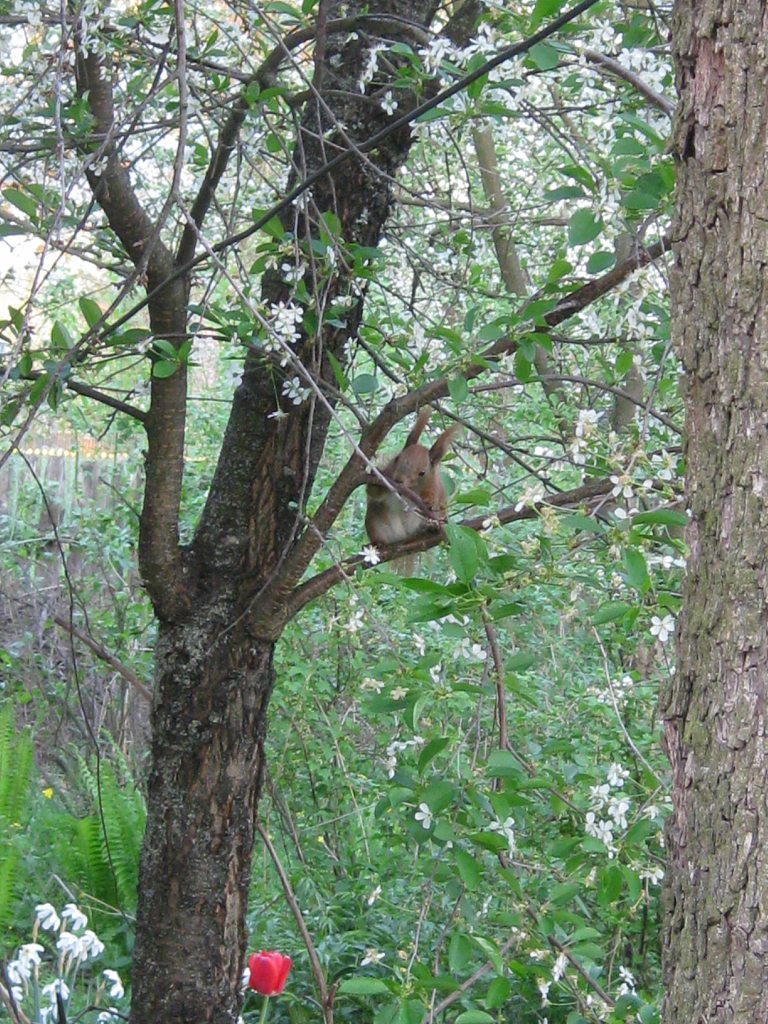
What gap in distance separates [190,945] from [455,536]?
1.56 meters

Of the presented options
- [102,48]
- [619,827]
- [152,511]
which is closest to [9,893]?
[152,511]

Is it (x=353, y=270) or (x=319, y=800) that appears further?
(x=319, y=800)

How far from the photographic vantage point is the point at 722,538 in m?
1.12

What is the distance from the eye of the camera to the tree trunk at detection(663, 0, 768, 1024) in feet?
3.57

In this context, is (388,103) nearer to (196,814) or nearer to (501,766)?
(501,766)

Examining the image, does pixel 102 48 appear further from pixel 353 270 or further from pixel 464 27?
pixel 464 27

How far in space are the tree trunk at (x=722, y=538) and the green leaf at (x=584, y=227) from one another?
45cm

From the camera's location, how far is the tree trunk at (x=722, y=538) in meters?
1.09

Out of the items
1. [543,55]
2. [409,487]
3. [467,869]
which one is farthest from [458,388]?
[409,487]

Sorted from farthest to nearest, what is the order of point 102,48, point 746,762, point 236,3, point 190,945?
point 190,945 → point 236,3 → point 102,48 → point 746,762

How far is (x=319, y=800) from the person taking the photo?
425 cm

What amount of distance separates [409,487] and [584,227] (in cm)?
188

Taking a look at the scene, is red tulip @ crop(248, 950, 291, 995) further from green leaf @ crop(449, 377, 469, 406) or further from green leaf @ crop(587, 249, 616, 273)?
green leaf @ crop(587, 249, 616, 273)

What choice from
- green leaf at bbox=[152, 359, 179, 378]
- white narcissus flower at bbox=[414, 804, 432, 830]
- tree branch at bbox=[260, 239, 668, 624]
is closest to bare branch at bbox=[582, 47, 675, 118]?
tree branch at bbox=[260, 239, 668, 624]
